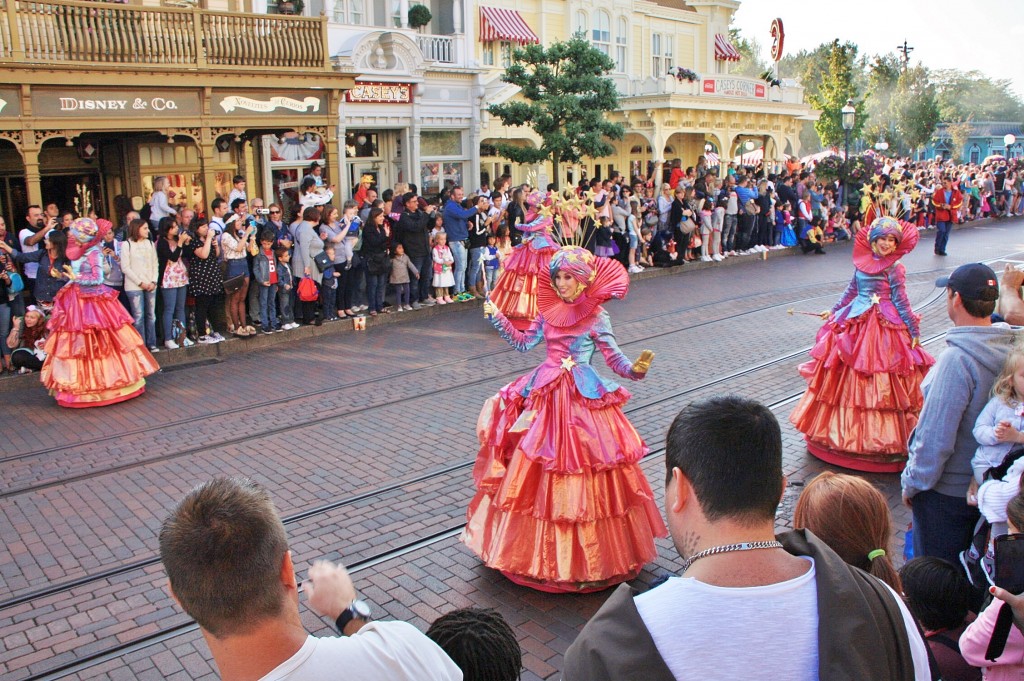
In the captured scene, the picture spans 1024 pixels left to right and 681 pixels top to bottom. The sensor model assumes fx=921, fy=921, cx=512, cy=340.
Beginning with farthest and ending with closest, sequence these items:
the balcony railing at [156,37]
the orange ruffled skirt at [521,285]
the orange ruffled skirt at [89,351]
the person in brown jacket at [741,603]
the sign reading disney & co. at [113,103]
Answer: the sign reading disney & co. at [113,103], the balcony railing at [156,37], the orange ruffled skirt at [521,285], the orange ruffled skirt at [89,351], the person in brown jacket at [741,603]

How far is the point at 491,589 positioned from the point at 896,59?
8302 cm

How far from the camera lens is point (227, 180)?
18391 millimetres

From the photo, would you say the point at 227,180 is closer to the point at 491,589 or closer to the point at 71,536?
the point at 71,536

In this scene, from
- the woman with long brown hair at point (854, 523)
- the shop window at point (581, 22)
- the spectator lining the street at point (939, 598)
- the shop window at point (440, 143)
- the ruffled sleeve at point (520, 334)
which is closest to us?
the woman with long brown hair at point (854, 523)

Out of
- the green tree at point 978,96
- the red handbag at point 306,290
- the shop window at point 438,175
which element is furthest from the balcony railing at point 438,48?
the green tree at point 978,96

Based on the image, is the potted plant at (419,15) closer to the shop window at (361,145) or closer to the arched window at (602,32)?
the shop window at (361,145)

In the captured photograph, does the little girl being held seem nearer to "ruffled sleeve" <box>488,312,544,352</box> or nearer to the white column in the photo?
"ruffled sleeve" <box>488,312,544,352</box>

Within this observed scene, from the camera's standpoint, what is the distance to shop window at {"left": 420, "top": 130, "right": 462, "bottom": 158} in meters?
22.2

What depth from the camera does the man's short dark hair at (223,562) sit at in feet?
7.21

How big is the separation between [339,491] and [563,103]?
15.2 metres

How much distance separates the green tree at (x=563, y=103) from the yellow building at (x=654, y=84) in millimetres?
1815

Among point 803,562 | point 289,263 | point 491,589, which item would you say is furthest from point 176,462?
point 803,562

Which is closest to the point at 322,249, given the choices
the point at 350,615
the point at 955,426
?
the point at 955,426

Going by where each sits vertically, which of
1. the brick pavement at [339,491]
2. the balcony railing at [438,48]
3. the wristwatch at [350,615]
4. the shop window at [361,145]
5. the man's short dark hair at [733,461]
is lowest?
the brick pavement at [339,491]
